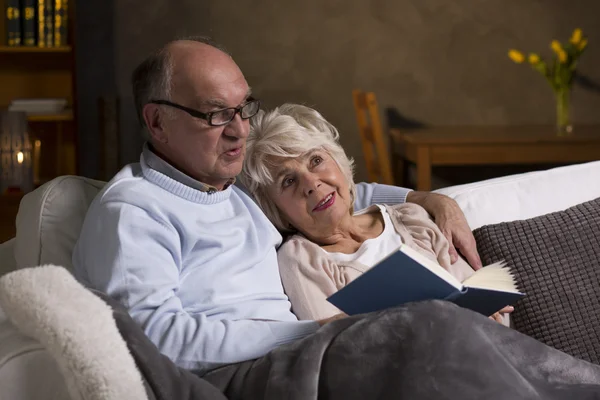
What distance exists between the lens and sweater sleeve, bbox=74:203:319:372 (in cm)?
149

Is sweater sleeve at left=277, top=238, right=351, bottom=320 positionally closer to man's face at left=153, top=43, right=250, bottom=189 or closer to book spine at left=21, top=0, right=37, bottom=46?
man's face at left=153, top=43, right=250, bottom=189

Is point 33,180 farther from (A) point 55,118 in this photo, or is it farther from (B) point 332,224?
(B) point 332,224

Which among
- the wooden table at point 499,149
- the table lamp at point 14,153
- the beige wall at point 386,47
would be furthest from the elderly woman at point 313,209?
the beige wall at point 386,47

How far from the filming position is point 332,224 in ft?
6.27

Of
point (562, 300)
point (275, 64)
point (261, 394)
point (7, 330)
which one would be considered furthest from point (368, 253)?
point (275, 64)

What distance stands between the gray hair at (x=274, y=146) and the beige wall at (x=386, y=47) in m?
3.18

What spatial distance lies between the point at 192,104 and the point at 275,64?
3473 millimetres

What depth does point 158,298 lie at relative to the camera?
1497 mm

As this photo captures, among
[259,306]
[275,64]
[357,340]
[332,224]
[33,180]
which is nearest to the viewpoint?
[357,340]

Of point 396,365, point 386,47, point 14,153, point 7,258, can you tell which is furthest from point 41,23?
point 396,365

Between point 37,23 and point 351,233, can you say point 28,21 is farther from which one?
point 351,233

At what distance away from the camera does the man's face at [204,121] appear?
172 centimetres

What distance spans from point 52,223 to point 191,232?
0.30 m

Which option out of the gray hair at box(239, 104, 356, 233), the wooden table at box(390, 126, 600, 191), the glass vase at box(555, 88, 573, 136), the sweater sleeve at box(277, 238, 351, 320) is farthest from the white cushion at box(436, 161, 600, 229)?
the glass vase at box(555, 88, 573, 136)
